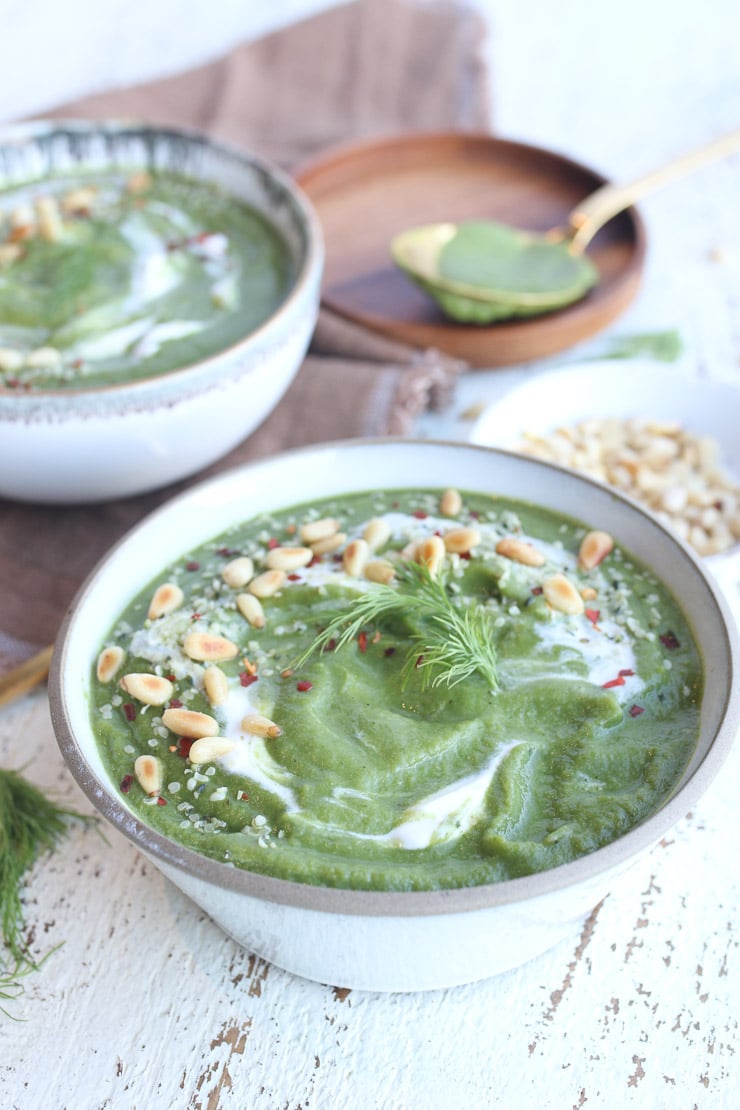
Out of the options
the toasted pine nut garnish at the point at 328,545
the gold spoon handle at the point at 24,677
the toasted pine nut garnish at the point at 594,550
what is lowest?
the gold spoon handle at the point at 24,677

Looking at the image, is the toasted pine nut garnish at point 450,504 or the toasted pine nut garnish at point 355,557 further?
the toasted pine nut garnish at point 450,504

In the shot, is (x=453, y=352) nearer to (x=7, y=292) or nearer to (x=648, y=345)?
(x=648, y=345)

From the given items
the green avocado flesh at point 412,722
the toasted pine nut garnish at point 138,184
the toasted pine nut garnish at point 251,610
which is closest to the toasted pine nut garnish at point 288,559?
the green avocado flesh at point 412,722

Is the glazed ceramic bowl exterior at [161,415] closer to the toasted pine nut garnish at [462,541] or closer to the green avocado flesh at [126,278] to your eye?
the green avocado flesh at [126,278]

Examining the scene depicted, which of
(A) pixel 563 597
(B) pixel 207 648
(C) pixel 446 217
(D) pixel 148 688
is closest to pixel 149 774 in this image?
(D) pixel 148 688

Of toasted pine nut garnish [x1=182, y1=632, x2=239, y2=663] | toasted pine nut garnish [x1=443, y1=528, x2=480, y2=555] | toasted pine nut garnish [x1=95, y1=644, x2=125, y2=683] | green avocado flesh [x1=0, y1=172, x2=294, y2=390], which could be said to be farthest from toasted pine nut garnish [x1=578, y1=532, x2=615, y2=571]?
green avocado flesh [x1=0, y1=172, x2=294, y2=390]
